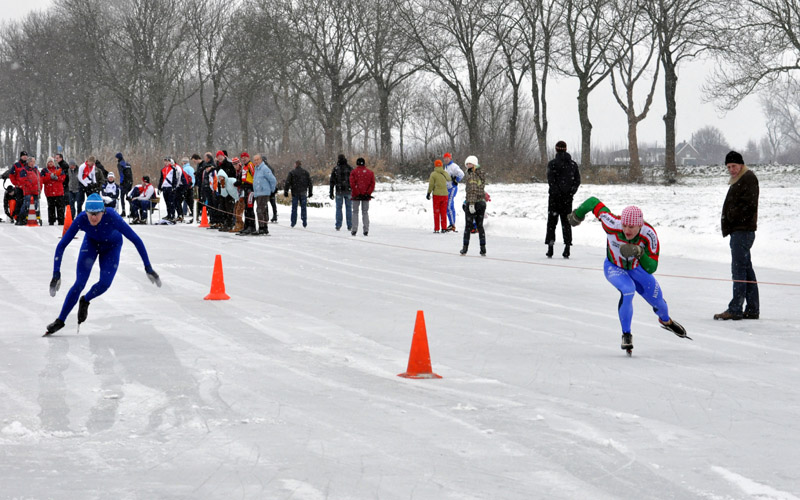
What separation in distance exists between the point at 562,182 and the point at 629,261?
8225 millimetres

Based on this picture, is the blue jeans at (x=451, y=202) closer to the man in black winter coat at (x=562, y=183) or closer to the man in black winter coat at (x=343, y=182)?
the man in black winter coat at (x=343, y=182)

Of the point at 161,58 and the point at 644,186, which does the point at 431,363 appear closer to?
the point at 644,186

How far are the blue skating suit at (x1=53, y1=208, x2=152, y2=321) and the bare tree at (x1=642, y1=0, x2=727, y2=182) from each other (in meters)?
33.3

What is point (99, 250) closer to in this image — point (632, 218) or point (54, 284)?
point (54, 284)

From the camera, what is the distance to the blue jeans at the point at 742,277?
10.5 m

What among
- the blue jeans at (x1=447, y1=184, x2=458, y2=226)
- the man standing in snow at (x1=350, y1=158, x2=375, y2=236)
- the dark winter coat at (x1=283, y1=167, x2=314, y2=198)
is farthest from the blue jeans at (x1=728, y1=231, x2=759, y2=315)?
the dark winter coat at (x1=283, y1=167, x2=314, y2=198)

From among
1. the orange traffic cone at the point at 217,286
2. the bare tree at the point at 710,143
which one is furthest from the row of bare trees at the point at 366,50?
the bare tree at the point at 710,143

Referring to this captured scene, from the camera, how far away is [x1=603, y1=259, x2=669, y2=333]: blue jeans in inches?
330

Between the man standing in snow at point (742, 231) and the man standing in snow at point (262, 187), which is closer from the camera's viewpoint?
the man standing in snow at point (742, 231)

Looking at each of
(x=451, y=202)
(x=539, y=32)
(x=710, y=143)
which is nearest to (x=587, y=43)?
(x=539, y=32)

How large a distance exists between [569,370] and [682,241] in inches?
471

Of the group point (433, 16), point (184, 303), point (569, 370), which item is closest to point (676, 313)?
point (569, 370)

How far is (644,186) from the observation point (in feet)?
121

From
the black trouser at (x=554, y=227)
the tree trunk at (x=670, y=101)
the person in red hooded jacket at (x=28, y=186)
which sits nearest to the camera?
the black trouser at (x=554, y=227)
